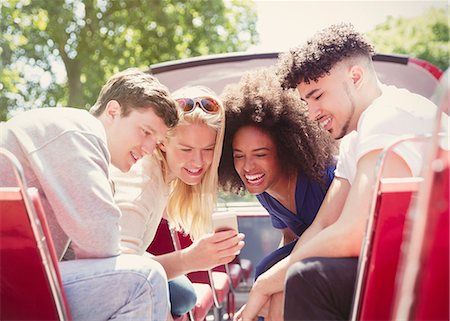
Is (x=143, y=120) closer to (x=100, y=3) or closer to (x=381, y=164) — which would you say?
(x=381, y=164)

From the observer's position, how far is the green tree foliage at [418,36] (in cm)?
2845

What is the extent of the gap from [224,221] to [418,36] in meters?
29.7

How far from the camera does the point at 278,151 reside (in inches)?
126

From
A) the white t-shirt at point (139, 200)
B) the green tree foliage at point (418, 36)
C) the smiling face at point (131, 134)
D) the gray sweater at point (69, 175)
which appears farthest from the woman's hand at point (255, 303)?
the green tree foliage at point (418, 36)

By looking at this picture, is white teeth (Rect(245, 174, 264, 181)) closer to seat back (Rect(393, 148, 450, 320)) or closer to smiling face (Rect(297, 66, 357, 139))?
smiling face (Rect(297, 66, 357, 139))

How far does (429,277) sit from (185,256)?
1383 millimetres

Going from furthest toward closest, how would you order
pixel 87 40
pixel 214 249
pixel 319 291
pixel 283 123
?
pixel 87 40, pixel 283 123, pixel 214 249, pixel 319 291

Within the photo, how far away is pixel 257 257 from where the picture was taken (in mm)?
4922

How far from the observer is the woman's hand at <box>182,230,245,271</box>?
8.25 feet

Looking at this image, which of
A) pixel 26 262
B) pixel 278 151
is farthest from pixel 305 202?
pixel 26 262

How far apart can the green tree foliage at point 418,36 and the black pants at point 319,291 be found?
27431mm

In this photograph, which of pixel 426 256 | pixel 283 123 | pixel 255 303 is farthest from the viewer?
pixel 283 123

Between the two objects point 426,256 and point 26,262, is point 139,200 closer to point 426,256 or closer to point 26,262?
point 26,262

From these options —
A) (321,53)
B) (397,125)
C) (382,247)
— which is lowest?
(382,247)
